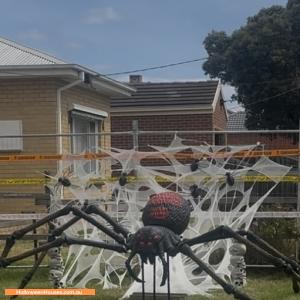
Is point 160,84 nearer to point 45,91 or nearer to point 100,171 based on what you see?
point 45,91

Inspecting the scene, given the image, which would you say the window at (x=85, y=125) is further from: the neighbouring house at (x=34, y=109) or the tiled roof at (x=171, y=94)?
Answer: the tiled roof at (x=171, y=94)

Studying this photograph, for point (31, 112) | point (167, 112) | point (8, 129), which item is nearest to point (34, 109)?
point (31, 112)

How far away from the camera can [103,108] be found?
18891 mm

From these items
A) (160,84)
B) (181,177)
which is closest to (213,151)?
(181,177)

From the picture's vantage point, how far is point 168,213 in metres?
6.39

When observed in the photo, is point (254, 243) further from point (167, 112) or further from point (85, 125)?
point (167, 112)

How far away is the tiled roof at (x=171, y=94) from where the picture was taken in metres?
25.5

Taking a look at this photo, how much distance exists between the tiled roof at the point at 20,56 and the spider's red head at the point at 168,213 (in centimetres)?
931

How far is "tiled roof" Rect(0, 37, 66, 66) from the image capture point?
51.6ft

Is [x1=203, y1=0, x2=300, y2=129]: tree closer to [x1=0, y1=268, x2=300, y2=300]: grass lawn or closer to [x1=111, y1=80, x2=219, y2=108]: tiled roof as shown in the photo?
[x1=111, y1=80, x2=219, y2=108]: tiled roof

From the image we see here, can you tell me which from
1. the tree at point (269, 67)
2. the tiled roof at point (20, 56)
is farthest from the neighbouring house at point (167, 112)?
the tree at point (269, 67)

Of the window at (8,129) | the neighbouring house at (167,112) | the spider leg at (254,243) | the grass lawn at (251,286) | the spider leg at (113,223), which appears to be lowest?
the grass lawn at (251,286)

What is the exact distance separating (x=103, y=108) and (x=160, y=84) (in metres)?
10.5

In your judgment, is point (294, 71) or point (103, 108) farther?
point (294, 71)
